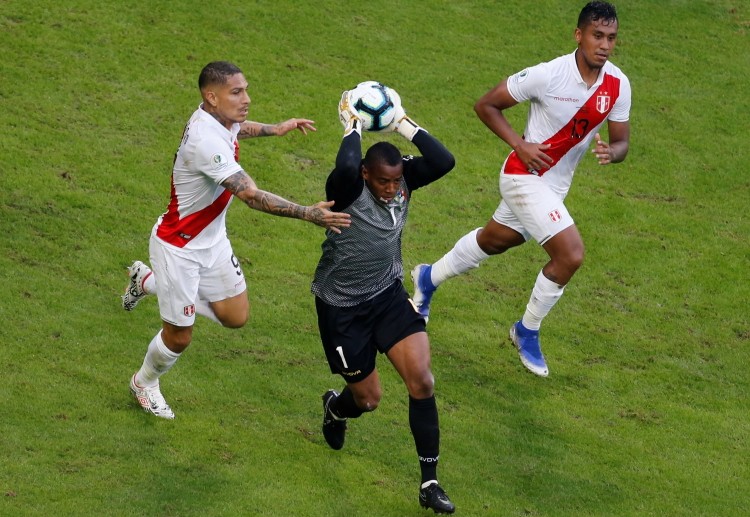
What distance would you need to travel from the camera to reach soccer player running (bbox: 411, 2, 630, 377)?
10539mm

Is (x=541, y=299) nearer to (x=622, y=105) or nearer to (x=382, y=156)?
(x=622, y=105)

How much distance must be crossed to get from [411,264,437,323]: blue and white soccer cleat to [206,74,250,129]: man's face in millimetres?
3364

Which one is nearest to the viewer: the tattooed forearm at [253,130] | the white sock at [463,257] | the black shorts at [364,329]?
the black shorts at [364,329]

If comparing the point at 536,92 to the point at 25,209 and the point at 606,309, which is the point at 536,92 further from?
the point at 25,209

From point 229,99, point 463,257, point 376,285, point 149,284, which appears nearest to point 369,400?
point 376,285

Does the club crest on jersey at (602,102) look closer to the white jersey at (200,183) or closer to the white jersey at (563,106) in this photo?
the white jersey at (563,106)

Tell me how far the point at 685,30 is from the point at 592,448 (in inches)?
466

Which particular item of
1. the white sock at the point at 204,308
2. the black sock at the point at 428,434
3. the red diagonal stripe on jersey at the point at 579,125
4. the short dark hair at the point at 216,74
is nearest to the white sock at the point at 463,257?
the red diagonal stripe on jersey at the point at 579,125

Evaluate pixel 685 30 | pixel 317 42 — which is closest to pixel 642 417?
pixel 317 42

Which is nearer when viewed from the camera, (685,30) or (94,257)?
(94,257)

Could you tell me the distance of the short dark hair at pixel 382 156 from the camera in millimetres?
8438

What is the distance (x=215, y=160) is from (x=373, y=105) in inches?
49.7

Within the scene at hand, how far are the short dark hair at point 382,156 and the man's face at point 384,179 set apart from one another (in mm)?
24

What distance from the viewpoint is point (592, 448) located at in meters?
10.2
